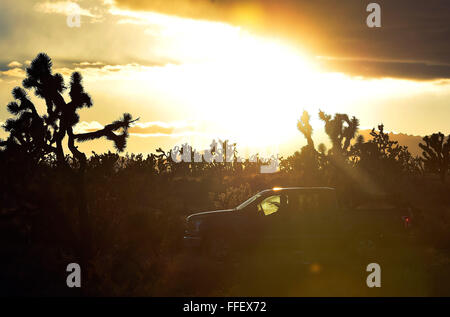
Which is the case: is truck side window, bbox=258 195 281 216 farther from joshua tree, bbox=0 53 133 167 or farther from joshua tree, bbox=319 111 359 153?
joshua tree, bbox=319 111 359 153

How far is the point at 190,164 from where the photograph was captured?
5700 cm

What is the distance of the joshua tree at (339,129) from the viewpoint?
1897 inches

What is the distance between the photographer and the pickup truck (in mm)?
14445

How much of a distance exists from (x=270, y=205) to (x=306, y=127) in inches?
1255

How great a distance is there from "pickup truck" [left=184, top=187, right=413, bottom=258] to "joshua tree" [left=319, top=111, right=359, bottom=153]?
33424mm

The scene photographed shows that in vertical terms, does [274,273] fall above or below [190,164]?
below

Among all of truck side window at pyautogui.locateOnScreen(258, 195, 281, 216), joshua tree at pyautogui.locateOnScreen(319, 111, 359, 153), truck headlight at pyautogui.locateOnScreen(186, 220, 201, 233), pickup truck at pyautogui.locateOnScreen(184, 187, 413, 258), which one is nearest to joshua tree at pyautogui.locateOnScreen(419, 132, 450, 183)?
joshua tree at pyautogui.locateOnScreen(319, 111, 359, 153)

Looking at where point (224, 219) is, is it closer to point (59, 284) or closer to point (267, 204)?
point (267, 204)

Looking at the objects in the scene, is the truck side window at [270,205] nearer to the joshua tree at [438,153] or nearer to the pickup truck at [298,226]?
the pickup truck at [298,226]

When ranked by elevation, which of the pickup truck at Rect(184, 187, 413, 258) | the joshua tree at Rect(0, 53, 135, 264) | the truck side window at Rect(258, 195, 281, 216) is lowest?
the pickup truck at Rect(184, 187, 413, 258)

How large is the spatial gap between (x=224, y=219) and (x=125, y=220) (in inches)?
175

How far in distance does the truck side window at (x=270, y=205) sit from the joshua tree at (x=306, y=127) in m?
31.3
